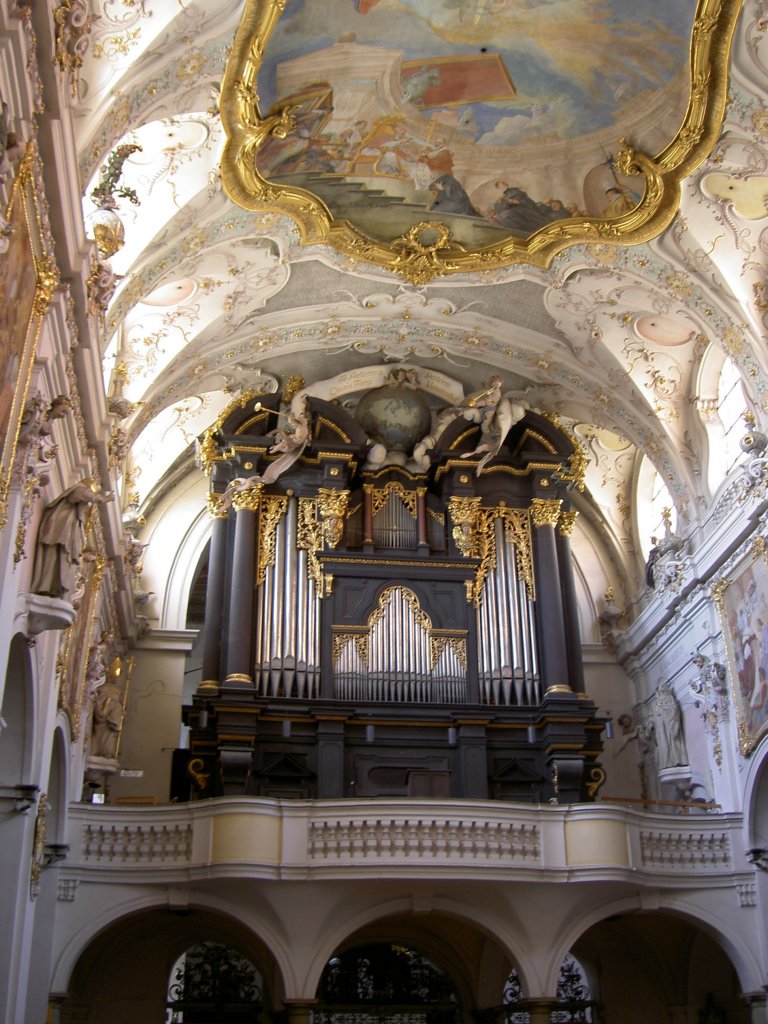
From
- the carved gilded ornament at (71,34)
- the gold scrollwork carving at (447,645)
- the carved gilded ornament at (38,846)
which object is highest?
the carved gilded ornament at (71,34)

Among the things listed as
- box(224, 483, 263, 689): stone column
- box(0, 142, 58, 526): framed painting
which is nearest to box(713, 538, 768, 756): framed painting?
box(224, 483, 263, 689): stone column

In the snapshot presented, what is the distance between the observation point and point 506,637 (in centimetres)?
1908

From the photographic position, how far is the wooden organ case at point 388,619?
17.8m

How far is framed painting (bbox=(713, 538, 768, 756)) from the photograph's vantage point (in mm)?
16266

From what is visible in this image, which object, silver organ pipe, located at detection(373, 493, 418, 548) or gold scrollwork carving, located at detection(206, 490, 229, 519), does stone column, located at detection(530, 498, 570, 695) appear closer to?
silver organ pipe, located at detection(373, 493, 418, 548)

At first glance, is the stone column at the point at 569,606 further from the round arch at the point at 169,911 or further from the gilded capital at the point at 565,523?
the round arch at the point at 169,911

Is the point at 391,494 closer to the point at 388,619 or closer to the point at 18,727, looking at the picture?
the point at 388,619

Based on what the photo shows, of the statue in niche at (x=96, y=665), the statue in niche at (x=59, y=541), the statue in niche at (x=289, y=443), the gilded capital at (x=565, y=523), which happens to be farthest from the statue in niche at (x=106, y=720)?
the gilded capital at (x=565, y=523)

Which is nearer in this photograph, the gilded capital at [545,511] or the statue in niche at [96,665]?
the statue in niche at [96,665]

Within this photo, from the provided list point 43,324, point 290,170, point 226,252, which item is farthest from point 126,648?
point 43,324

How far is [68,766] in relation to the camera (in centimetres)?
1587

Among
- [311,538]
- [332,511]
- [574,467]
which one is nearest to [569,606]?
[574,467]

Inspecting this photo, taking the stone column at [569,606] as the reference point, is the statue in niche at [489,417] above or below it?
above

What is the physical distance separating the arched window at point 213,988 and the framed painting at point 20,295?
1043 cm
